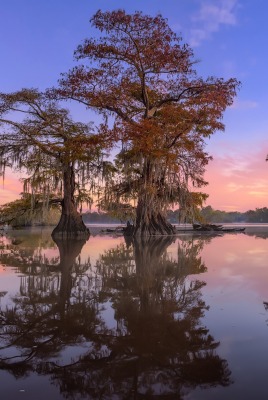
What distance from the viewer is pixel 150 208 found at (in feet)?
62.4

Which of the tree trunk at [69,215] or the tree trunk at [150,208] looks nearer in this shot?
the tree trunk at [150,208]

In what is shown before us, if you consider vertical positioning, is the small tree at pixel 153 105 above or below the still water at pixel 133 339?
above

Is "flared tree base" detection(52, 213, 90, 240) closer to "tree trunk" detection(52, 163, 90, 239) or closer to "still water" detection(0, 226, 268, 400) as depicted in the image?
"tree trunk" detection(52, 163, 90, 239)

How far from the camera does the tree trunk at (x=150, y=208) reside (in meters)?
18.7

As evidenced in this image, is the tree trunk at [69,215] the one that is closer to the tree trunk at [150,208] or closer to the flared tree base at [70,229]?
the flared tree base at [70,229]

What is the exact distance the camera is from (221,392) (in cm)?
179

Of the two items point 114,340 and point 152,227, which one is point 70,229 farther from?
point 114,340

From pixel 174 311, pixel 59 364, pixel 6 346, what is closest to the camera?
pixel 59 364

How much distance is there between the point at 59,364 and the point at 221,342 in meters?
1.10

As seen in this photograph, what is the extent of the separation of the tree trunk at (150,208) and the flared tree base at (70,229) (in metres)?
3.53

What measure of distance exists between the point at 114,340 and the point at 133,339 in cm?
14

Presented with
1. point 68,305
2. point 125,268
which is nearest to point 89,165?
point 125,268

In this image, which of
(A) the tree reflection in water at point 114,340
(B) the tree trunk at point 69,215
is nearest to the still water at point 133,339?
(A) the tree reflection in water at point 114,340

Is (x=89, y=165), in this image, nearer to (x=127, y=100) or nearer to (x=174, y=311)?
(x=127, y=100)
